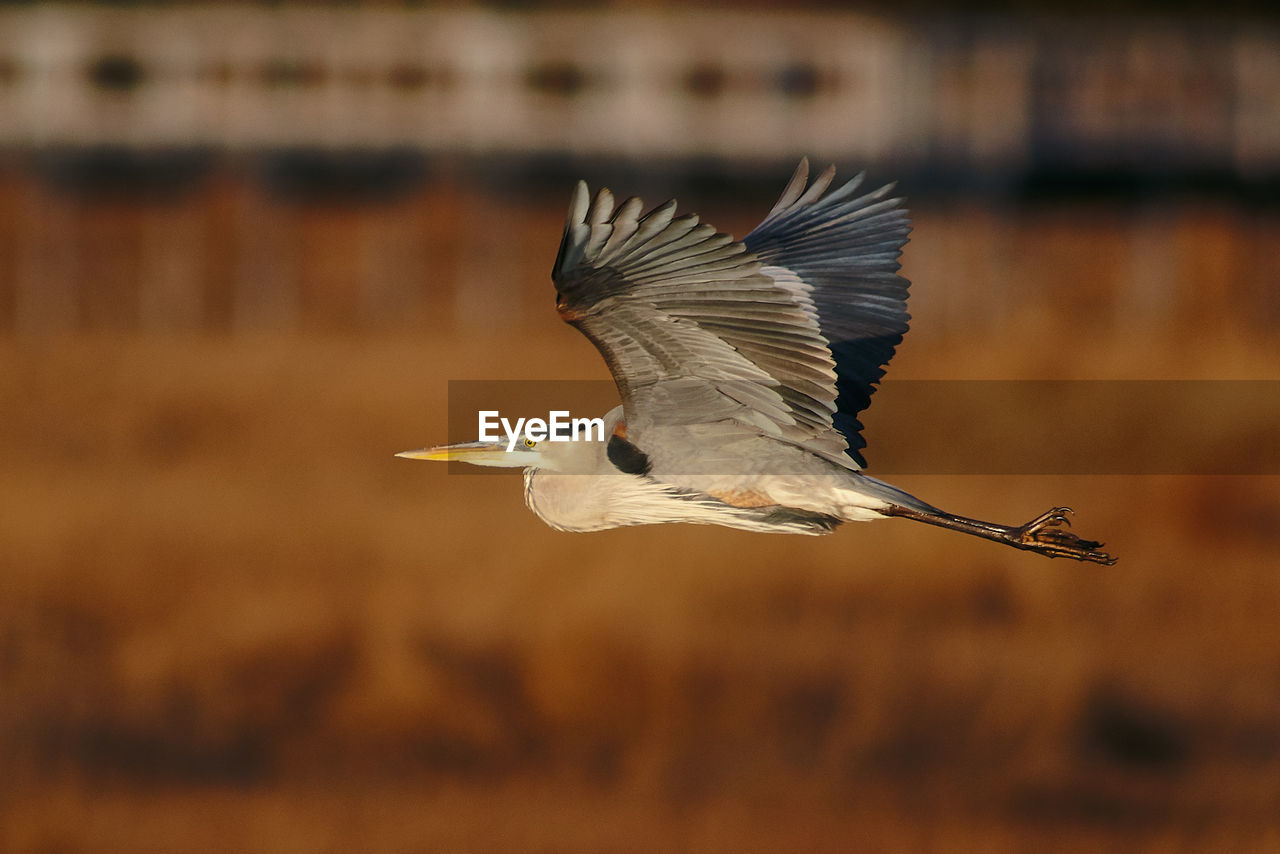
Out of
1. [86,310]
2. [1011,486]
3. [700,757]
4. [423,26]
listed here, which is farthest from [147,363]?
[1011,486]

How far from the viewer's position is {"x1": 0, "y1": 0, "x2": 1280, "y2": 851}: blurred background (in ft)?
16.5

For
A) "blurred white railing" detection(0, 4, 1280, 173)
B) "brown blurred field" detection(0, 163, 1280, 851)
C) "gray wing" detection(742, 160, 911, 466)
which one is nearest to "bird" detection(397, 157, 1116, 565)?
"gray wing" detection(742, 160, 911, 466)

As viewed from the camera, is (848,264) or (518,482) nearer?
(848,264)

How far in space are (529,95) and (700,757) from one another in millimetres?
2313

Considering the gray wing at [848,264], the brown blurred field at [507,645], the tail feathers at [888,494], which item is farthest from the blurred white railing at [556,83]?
the tail feathers at [888,494]

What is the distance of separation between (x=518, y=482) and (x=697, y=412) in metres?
3.48

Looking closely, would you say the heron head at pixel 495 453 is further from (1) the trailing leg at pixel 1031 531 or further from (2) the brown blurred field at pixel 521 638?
(2) the brown blurred field at pixel 521 638

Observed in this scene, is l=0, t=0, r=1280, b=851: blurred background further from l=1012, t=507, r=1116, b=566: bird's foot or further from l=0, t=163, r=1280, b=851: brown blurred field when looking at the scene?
l=1012, t=507, r=1116, b=566: bird's foot

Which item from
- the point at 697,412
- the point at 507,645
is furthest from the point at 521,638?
the point at 697,412

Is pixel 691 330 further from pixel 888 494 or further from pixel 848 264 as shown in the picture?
pixel 848 264

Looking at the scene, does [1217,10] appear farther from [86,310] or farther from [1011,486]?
[86,310]

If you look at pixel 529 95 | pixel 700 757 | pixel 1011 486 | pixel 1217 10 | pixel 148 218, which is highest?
pixel 1217 10

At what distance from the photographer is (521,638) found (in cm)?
503

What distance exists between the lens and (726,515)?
165 cm
